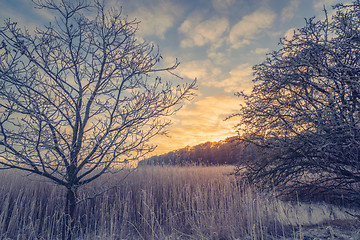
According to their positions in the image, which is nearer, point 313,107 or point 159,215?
point 313,107

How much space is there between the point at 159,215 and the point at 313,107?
13.8 feet

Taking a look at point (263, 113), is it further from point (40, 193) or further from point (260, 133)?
point (40, 193)

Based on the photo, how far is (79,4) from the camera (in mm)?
2914

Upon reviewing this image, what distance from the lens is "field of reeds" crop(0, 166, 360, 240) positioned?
3.90 meters

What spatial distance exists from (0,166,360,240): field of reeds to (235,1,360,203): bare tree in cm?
75

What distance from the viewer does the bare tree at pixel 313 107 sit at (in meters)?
3.16

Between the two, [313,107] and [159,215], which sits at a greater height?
[313,107]

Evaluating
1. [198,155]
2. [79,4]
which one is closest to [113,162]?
[79,4]

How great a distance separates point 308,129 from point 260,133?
1.35 m

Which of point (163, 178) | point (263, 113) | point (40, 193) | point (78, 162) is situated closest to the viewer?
point (78, 162)

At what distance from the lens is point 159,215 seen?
17.4 ft

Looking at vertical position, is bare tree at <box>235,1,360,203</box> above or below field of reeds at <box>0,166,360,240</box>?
above

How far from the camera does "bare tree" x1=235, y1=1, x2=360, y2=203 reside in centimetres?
316

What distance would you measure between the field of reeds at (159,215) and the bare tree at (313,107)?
0.75 m
